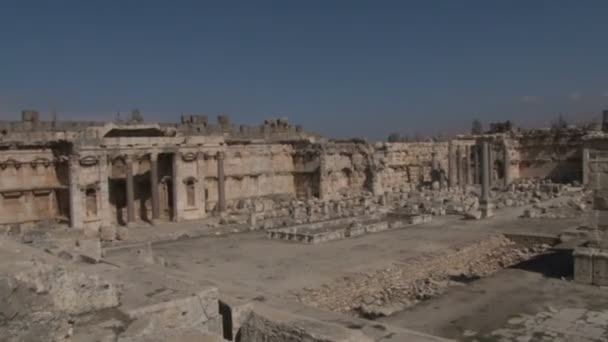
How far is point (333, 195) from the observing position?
1454 inches

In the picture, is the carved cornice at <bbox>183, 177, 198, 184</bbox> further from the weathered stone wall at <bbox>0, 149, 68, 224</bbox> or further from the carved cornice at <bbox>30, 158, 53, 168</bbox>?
the carved cornice at <bbox>30, 158, 53, 168</bbox>

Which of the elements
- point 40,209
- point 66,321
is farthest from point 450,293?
point 40,209

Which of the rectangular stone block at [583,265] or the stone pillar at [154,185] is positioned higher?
the stone pillar at [154,185]

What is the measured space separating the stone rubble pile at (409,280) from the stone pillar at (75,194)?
49.7ft

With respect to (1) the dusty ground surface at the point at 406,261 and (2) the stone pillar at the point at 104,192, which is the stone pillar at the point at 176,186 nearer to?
(2) the stone pillar at the point at 104,192

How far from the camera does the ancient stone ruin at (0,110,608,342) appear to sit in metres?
8.66

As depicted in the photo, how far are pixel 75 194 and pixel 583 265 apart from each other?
2110 centimetres

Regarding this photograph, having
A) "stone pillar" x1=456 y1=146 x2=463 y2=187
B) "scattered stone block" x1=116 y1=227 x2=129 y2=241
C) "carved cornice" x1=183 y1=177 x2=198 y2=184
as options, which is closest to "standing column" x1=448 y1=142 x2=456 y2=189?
"stone pillar" x1=456 y1=146 x2=463 y2=187

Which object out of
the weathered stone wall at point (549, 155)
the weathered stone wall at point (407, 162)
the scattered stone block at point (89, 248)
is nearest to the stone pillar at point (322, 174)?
the weathered stone wall at point (407, 162)

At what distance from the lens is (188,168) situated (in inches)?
1180

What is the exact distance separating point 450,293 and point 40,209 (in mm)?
20429

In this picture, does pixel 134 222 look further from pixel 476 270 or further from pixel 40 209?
pixel 476 270

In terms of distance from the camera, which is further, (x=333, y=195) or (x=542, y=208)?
(x=333, y=195)

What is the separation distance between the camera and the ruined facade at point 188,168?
25.4 meters
